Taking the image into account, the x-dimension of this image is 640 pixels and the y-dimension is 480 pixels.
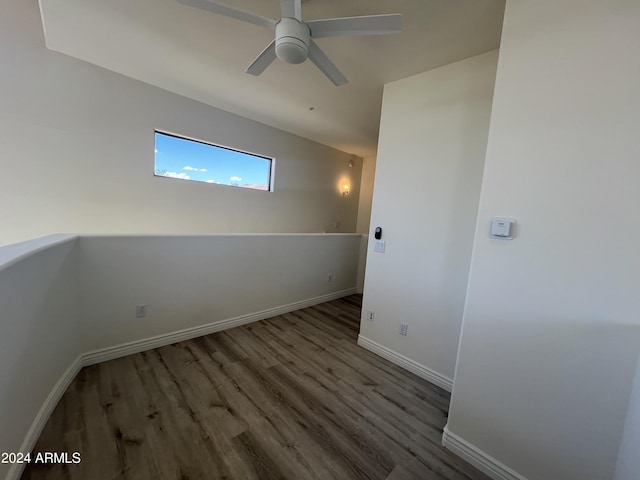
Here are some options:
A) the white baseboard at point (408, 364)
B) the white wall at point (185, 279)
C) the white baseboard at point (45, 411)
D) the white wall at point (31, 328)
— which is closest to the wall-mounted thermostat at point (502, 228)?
the white baseboard at point (408, 364)

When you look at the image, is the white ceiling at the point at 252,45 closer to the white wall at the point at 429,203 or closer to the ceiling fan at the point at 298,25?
the white wall at the point at 429,203

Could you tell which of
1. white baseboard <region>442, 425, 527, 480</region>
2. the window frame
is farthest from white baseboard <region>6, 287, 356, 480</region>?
white baseboard <region>442, 425, 527, 480</region>

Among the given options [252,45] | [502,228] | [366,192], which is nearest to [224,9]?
[252,45]

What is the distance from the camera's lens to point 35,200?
2324 mm

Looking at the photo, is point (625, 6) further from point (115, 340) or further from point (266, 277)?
point (115, 340)

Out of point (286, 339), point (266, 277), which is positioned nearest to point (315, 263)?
point (266, 277)

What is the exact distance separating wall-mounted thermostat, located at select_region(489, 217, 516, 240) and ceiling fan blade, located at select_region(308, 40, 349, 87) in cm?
134

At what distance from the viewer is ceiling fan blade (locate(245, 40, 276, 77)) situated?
1.50 meters

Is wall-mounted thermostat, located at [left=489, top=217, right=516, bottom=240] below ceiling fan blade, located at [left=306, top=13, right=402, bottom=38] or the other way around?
→ below

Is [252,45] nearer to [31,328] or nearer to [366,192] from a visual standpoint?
[31,328]

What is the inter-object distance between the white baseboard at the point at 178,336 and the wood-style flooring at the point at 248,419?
0.08 meters

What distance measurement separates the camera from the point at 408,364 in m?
2.29

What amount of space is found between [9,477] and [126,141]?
287 cm

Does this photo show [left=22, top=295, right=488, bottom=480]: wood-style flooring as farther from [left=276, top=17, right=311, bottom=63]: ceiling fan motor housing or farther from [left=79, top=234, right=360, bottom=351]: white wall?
[left=276, top=17, right=311, bottom=63]: ceiling fan motor housing
